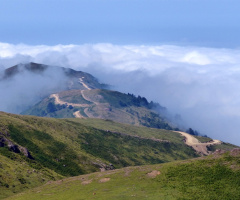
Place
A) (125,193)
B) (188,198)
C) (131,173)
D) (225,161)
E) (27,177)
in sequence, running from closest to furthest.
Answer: (188,198) < (125,193) < (225,161) < (131,173) < (27,177)

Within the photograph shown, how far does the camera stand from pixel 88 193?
313 ft

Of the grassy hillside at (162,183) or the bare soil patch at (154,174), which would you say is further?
the bare soil patch at (154,174)

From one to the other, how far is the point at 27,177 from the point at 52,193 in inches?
1424

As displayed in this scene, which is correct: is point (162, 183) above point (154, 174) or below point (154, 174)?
below

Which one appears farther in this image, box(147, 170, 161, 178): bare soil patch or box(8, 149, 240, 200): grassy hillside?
box(147, 170, 161, 178): bare soil patch

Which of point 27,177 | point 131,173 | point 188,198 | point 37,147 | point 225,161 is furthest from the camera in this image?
point 37,147

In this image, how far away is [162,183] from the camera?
A: 9338 centimetres

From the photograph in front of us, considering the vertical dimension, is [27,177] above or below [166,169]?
below

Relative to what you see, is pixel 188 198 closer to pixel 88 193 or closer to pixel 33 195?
pixel 88 193

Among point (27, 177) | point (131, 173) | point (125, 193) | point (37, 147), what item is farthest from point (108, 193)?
point (37, 147)

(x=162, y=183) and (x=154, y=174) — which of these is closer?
(x=162, y=183)

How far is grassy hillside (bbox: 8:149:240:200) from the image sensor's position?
85.8 metres

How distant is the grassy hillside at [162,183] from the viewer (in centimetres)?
8575

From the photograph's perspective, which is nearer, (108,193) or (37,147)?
(108,193)
